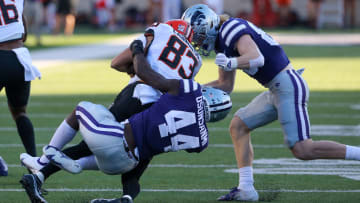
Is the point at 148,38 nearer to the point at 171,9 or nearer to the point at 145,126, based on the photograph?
the point at 145,126

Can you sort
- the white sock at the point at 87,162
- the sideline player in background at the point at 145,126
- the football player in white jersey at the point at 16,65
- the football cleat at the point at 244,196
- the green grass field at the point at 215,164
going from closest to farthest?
1. the sideline player in background at the point at 145,126
2. the white sock at the point at 87,162
3. the football cleat at the point at 244,196
4. the green grass field at the point at 215,164
5. the football player in white jersey at the point at 16,65

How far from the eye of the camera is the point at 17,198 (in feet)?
18.6

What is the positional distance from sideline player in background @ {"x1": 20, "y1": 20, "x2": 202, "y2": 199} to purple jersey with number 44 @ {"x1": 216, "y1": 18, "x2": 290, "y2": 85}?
265mm

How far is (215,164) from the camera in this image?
711cm

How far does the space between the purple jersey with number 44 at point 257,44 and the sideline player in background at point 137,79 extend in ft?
0.87

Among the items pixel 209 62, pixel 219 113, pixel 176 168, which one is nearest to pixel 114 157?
pixel 219 113

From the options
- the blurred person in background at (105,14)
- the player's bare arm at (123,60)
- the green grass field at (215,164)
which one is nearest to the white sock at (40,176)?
the green grass field at (215,164)

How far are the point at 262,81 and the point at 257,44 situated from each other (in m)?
0.30

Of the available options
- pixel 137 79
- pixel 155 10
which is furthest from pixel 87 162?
pixel 155 10

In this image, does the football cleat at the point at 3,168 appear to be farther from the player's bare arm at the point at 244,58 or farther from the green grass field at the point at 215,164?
the player's bare arm at the point at 244,58

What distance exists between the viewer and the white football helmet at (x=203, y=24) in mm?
5426

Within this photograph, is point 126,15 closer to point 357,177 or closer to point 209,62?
point 209,62

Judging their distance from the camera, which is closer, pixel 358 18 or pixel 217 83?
pixel 217 83

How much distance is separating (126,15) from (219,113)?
2929cm
